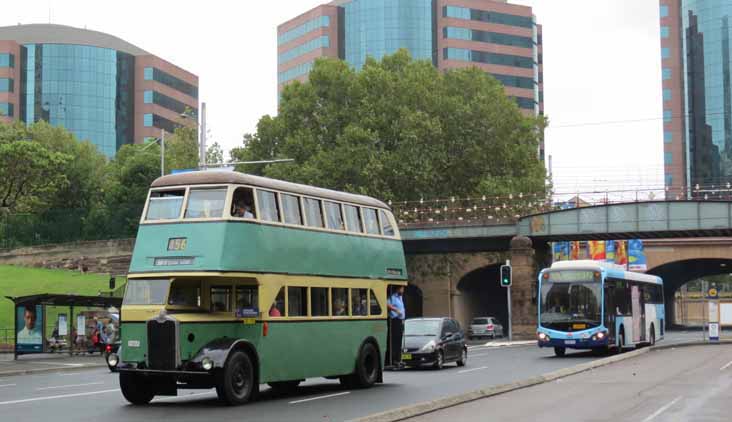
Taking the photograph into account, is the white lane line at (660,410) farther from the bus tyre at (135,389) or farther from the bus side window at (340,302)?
the bus tyre at (135,389)

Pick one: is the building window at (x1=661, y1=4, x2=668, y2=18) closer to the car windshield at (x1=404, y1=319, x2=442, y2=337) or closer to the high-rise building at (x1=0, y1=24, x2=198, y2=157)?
the high-rise building at (x1=0, y1=24, x2=198, y2=157)

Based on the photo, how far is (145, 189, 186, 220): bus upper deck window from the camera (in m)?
18.1

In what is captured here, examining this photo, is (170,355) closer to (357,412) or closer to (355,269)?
(357,412)

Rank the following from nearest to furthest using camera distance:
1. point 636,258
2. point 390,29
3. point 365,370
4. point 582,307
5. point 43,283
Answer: point 365,370, point 582,307, point 43,283, point 636,258, point 390,29

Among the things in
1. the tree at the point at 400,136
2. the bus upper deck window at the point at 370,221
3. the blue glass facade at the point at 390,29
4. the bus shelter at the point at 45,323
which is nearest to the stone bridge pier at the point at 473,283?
the tree at the point at 400,136

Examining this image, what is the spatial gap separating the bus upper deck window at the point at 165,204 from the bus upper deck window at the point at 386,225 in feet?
20.0

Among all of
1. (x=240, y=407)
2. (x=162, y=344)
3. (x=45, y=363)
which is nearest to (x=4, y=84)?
(x=45, y=363)

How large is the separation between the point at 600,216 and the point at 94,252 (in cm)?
3573

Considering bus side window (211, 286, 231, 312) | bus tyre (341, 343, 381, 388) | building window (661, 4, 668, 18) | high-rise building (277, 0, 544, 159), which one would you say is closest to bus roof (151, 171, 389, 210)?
bus side window (211, 286, 231, 312)

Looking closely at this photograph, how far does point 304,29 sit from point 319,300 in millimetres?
119267

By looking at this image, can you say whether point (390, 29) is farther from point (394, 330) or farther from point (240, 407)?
point (240, 407)

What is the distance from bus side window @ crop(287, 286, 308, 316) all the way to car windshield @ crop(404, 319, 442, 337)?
927 centimetres

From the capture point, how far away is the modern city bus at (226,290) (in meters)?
17.2

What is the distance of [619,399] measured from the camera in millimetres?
17922
